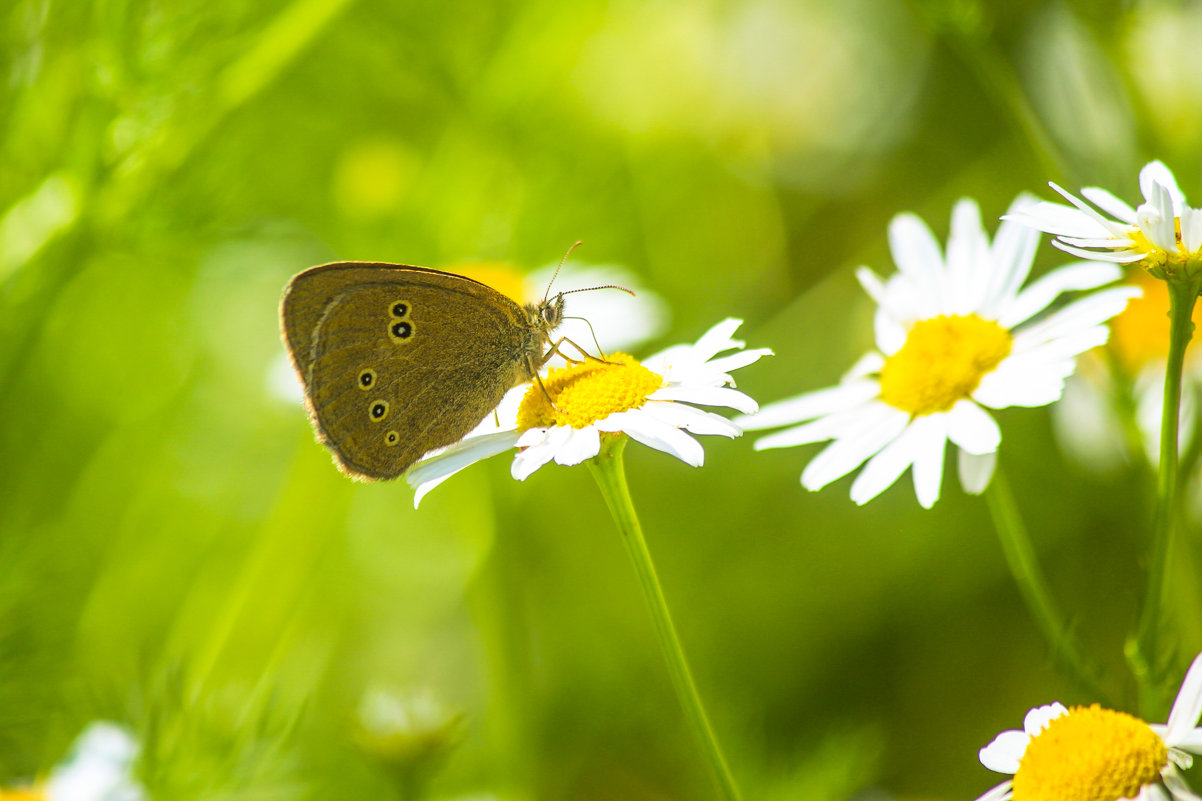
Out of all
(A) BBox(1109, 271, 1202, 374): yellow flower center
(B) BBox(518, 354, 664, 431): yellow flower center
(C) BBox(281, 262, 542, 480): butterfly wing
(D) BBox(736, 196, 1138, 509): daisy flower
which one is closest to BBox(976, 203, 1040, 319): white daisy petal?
(D) BBox(736, 196, 1138, 509): daisy flower

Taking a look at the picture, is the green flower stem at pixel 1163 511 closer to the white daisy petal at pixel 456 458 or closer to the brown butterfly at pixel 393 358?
the white daisy petal at pixel 456 458

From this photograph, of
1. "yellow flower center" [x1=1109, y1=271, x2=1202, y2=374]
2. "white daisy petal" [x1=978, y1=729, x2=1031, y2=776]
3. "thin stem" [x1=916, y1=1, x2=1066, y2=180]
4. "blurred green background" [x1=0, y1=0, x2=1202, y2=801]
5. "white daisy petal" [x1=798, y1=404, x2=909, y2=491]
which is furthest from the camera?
"yellow flower center" [x1=1109, y1=271, x2=1202, y2=374]

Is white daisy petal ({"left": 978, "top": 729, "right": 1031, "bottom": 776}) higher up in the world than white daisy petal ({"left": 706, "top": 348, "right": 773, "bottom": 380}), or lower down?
lower down

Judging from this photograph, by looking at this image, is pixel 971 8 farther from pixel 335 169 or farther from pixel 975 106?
pixel 335 169

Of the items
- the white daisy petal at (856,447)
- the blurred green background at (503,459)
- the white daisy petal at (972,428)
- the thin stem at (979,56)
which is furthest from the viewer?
the blurred green background at (503,459)

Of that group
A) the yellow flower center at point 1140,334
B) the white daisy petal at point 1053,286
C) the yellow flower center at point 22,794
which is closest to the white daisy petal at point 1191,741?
the white daisy petal at point 1053,286

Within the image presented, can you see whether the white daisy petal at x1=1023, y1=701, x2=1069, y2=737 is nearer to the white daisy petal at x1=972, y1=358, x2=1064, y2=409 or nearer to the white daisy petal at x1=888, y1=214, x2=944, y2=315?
the white daisy petal at x1=972, y1=358, x2=1064, y2=409
